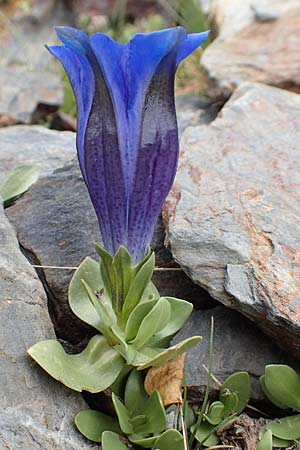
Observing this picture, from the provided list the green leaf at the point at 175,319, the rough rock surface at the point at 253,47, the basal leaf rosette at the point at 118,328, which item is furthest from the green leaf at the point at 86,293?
the rough rock surface at the point at 253,47

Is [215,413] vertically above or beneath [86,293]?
beneath

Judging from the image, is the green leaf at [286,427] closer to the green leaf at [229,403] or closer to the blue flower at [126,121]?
the green leaf at [229,403]

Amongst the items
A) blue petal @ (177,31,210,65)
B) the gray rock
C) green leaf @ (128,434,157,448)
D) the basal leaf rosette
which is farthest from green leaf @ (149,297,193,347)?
the gray rock

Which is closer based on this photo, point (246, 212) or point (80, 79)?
point (80, 79)

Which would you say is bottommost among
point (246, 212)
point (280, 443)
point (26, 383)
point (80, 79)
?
point (280, 443)

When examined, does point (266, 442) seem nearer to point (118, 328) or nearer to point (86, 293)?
point (118, 328)

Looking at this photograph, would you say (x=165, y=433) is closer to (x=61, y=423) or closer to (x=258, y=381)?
(x=61, y=423)

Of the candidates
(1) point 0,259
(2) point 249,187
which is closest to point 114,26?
(2) point 249,187

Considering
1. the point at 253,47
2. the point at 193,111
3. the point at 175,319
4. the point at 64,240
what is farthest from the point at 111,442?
the point at 253,47
